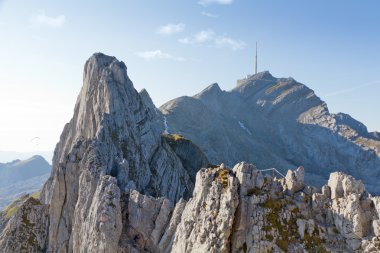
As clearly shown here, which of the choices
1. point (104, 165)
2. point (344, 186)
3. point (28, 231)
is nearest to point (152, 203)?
point (104, 165)

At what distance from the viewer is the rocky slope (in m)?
35.9

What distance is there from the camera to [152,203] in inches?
2247

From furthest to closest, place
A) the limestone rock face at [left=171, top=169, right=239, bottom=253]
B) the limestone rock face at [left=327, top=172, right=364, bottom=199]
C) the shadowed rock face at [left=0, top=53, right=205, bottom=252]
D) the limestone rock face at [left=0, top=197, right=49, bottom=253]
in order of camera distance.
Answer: the limestone rock face at [left=0, top=197, right=49, bottom=253]
the shadowed rock face at [left=0, top=53, right=205, bottom=252]
the limestone rock face at [left=327, top=172, right=364, bottom=199]
the limestone rock face at [left=171, top=169, right=239, bottom=253]

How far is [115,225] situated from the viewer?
2133 inches

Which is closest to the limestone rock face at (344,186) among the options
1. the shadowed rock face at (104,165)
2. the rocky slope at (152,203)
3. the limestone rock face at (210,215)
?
the rocky slope at (152,203)

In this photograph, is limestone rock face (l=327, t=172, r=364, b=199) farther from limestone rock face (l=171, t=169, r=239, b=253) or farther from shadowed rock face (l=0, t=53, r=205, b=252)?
shadowed rock face (l=0, t=53, r=205, b=252)

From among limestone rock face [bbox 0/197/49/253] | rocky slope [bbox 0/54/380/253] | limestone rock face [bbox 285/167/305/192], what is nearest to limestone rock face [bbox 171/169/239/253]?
rocky slope [bbox 0/54/380/253]

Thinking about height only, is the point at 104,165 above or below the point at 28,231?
above

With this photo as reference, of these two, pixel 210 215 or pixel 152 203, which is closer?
pixel 210 215

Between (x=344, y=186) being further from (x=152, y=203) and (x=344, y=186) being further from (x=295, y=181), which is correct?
(x=152, y=203)

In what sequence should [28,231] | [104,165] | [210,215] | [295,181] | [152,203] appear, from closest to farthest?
[210,215] → [295,181] → [152,203] → [104,165] → [28,231]

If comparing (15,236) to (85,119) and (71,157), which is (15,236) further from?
(85,119)

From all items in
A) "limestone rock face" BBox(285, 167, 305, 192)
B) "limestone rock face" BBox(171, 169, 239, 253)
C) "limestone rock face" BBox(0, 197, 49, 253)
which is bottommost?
"limestone rock face" BBox(0, 197, 49, 253)

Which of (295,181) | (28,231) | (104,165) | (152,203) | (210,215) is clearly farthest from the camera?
(28,231)
